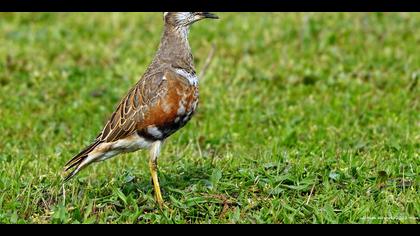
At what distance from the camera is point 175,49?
667 cm

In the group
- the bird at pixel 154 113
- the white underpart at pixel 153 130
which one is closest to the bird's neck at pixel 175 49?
the bird at pixel 154 113

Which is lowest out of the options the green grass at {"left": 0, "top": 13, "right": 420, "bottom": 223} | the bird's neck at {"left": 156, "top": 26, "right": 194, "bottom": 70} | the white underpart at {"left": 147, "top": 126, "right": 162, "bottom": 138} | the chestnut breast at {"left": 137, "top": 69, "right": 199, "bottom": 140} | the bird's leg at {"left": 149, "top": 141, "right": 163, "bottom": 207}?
the green grass at {"left": 0, "top": 13, "right": 420, "bottom": 223}

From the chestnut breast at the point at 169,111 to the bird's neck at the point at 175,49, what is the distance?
0.79 feet

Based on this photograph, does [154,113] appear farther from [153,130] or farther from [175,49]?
[175,49]

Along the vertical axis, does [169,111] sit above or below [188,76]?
below

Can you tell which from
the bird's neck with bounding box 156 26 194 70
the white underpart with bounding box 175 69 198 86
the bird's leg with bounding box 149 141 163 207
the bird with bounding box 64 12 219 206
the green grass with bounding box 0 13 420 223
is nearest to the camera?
the green grass with bounding box 0 13 420 223

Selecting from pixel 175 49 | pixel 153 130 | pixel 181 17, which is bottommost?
pixel 153 130

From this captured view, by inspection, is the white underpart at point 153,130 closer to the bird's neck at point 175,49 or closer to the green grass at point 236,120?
the green grass at point 236,120

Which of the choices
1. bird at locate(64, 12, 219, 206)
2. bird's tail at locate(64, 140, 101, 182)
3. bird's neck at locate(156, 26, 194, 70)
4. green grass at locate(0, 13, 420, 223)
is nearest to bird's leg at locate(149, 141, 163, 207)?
bird at locate(64, 12, 219, 206)

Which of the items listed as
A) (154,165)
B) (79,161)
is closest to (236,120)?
(154,165)

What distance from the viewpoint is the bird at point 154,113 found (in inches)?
249

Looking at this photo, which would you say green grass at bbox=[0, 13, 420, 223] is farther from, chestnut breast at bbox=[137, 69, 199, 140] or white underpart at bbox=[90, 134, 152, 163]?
chestnut breast at bbox=[137, 69, 199, 140]

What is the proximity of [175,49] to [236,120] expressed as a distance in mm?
2676

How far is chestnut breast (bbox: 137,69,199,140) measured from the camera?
6.31 metres
